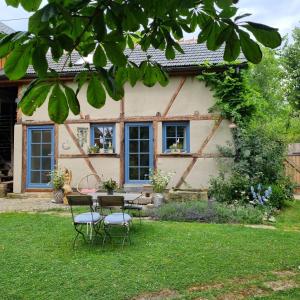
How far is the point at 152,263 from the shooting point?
488cm

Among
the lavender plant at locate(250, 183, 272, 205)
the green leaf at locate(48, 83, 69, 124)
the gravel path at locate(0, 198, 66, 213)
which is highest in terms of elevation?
the green leaf at locate(48, 83, 69, 124)

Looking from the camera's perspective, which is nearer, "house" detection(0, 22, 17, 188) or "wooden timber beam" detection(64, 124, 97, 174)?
"wooden timber beam" detection(64, 124, 97, 174)

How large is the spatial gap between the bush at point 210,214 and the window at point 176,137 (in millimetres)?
2744

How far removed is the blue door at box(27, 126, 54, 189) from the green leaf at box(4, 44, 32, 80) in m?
10.7

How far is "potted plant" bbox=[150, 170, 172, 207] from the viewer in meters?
9.39

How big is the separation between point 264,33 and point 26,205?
31.5ft

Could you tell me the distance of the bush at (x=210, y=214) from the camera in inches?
304

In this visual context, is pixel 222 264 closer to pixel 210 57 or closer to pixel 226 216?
pixel 226 216

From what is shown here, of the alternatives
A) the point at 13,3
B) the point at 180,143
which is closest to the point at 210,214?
the point at 180,143

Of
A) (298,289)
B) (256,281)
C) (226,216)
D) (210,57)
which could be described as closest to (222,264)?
Answer: (256,281)

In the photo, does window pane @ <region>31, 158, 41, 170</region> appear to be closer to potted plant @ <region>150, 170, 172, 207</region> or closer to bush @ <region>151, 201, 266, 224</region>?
potted plant @ <region>150, 170, 172, 207</region>

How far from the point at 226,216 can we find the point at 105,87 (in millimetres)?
6732

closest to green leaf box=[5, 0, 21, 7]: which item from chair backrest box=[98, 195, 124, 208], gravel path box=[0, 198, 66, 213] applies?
chair backrest box=[98, 195, 124, 208]

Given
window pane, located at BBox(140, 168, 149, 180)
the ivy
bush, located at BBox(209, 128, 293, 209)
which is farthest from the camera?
window pane, located at BBox(140, 168, 149, 180)
